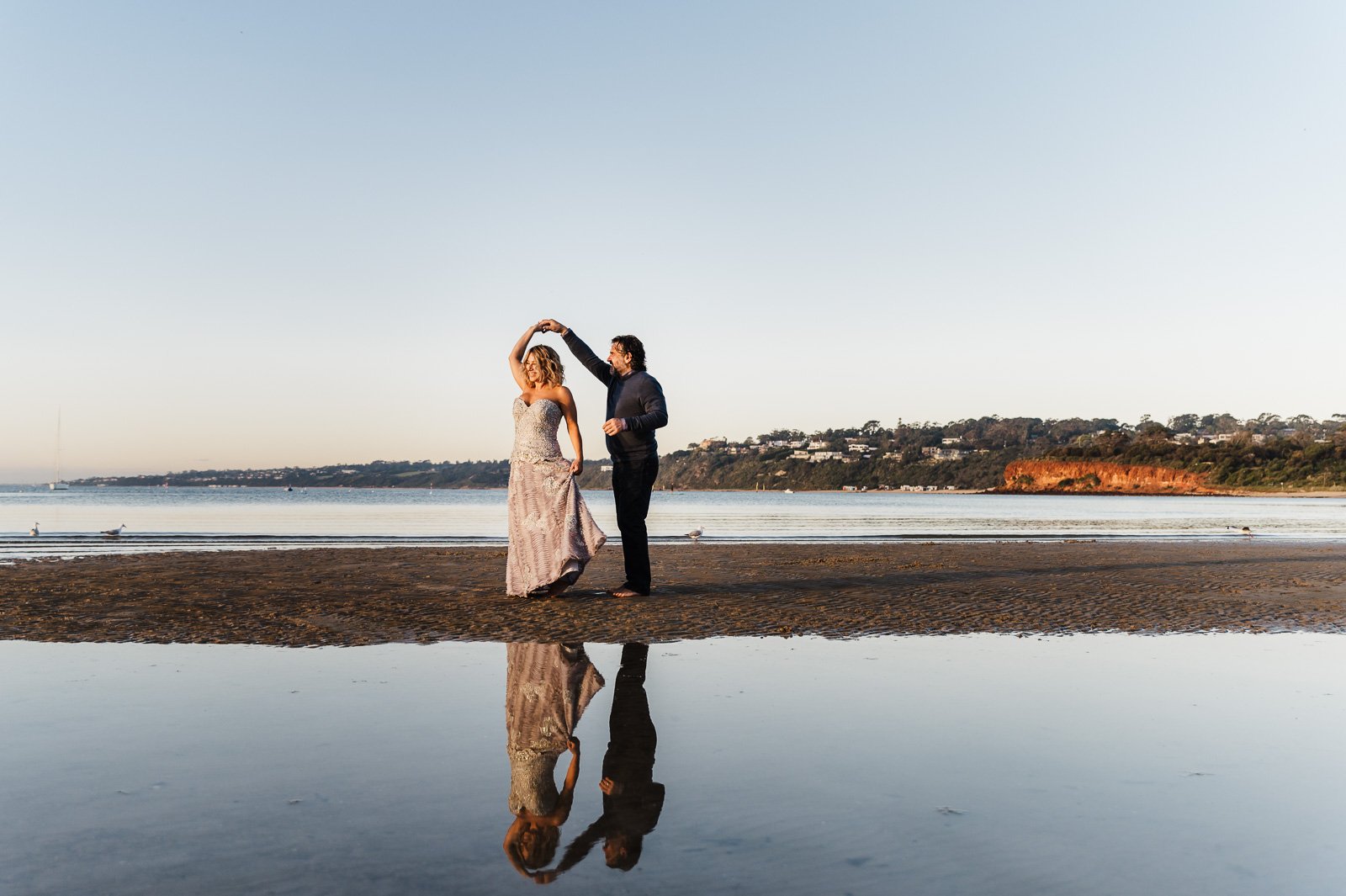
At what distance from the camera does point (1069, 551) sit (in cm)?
1873

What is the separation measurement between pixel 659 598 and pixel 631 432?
1692 mm

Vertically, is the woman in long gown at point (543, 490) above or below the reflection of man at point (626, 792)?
above

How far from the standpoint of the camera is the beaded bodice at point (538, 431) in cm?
978

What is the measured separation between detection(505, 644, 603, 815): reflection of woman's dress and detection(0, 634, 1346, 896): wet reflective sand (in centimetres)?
7

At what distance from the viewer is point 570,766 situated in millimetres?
3721

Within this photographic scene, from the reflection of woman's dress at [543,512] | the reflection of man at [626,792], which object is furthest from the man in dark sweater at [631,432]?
the reflection of man at [626,792]

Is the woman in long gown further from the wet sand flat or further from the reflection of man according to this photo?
the reflection of man

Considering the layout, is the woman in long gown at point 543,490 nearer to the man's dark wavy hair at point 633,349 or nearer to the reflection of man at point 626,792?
the man's dark wavy hair at point 633,349

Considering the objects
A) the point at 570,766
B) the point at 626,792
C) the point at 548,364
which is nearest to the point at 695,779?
the point at 626,792

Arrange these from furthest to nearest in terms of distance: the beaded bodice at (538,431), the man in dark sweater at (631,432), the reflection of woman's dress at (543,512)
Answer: the man in dark sweater at (631,432) → the beaded bodice at (538,431) → the reflection of woman's dress at (543,512)

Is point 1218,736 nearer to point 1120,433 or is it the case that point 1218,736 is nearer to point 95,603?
point 95,603

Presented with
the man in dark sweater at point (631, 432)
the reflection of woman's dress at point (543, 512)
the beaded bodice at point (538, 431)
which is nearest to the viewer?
the reflection of woman's dress at point (543, 512)

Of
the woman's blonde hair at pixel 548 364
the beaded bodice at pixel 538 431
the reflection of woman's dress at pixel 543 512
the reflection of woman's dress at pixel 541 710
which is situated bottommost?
the reflection of woman's dress at pixel 541 710

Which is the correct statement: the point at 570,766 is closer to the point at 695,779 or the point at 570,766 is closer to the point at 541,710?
the point at 695,779
